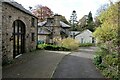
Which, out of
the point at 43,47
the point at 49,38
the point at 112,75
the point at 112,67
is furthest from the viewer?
the point at 49,38

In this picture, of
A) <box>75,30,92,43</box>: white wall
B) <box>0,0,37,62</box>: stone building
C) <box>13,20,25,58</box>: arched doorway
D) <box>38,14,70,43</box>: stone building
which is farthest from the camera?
<box>75,30,92,43</box>: white wall

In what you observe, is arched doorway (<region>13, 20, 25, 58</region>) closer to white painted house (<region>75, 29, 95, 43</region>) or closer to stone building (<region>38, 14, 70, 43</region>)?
stone building (<region>38, 14, 70, 43</region>)

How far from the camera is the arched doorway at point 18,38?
21.6 m

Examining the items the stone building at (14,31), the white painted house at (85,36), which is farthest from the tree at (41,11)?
the stone building at (14,31)

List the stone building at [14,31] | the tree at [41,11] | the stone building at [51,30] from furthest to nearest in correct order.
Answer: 1. the tree at [41,11]
2. the stone building at [51,30]
3. the stone building at [14,31]

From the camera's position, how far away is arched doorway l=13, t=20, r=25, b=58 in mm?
21594

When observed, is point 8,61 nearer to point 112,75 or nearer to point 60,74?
point 60,74

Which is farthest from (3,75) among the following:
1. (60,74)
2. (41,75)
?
(60,74)

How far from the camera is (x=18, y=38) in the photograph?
2308 centimetres

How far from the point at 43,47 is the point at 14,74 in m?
22.6

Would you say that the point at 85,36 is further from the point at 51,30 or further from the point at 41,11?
the point at 51,30

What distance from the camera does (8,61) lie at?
17.6m

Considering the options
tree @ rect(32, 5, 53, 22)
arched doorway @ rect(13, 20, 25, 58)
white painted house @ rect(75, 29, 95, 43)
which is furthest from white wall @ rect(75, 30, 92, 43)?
arched doorway @ rect(13, 20, 25, 58)

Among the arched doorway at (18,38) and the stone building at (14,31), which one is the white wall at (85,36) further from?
the arched doorway at (18,38)
